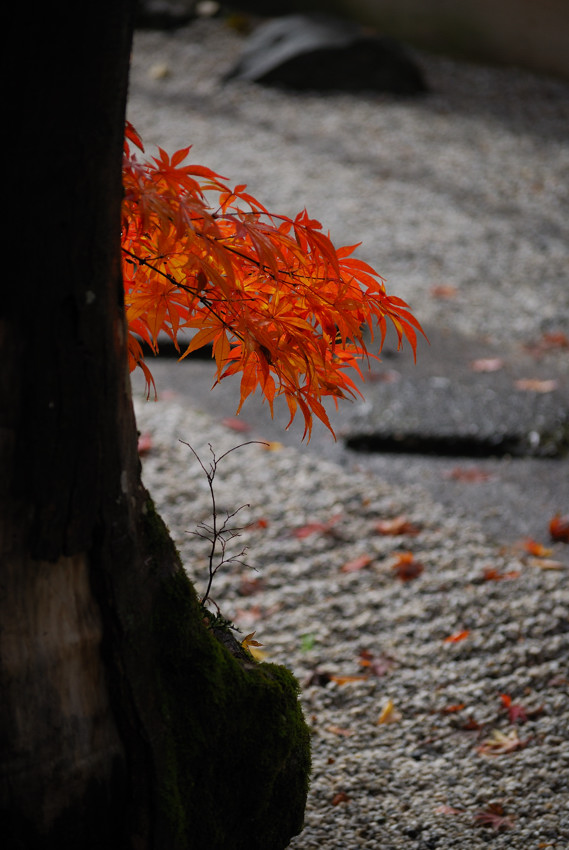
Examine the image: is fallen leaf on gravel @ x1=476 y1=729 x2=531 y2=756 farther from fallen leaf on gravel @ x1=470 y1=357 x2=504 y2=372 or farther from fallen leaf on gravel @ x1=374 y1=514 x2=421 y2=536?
fallen leaf on gravel @ x1=470 y1=357 x2=504 y2=372

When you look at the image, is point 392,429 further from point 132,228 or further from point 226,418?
point 132,228

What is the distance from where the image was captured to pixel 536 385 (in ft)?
14.5

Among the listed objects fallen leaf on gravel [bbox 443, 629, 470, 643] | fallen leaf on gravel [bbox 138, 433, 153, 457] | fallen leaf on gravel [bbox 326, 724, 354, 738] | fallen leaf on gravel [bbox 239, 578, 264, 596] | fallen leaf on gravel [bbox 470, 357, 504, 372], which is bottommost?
fallen leaf on gravel [bbox 326, 724, 354, 738]

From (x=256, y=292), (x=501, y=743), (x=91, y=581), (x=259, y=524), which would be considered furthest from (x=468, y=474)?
(x=91, y=581)

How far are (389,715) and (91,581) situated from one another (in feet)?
4.31

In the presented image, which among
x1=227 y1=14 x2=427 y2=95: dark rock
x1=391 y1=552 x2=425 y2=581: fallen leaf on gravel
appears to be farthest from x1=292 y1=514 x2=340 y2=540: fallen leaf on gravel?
x1=227 y1=14 x2=427 y2=95: dark rock

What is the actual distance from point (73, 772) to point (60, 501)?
51 centimetres

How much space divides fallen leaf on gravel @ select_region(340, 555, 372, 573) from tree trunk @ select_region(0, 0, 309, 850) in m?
1.34

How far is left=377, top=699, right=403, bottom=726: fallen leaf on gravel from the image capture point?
2414 millimetres

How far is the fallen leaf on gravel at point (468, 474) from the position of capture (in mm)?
3734

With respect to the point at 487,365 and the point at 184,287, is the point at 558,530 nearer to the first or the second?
the point at 487,365

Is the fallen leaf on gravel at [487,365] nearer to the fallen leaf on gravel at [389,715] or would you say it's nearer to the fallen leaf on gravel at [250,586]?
the fallen leaf on gravel at [250,586]

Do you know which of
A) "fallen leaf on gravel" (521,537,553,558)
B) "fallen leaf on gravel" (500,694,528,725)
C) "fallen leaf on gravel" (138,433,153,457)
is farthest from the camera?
"fallen leaf on gravel" (138,433,153,457)

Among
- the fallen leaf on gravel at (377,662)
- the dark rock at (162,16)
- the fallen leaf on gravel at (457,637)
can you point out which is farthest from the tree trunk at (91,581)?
the dark rock at (162,16)
